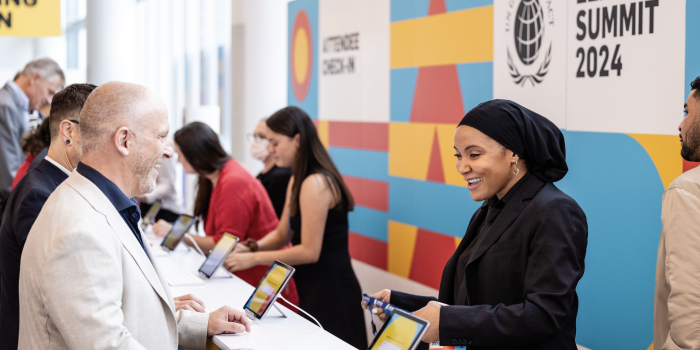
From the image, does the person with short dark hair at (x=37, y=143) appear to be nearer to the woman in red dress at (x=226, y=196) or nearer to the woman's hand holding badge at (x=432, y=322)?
the woman in red dress at (x=226, y=196)

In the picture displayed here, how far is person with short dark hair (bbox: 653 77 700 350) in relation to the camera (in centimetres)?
166

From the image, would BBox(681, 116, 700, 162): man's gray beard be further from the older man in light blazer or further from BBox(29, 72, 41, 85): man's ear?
BBox(29, 72, 41, 85): man's ear

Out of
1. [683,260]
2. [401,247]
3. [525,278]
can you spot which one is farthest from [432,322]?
[401,247]

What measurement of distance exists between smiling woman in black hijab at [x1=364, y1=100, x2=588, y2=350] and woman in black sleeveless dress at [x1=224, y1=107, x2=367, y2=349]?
135 centimetres

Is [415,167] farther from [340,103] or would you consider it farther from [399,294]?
[399,294]

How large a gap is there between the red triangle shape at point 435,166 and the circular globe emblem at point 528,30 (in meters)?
0.76

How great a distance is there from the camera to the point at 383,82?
13.1 feet

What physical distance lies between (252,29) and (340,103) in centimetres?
182

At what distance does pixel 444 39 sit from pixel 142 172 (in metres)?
2.21

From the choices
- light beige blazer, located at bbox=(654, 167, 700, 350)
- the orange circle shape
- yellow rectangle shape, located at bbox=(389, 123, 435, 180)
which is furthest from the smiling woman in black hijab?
the orange circle shape

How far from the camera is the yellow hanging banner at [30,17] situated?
456 centimetres

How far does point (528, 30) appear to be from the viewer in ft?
9.35

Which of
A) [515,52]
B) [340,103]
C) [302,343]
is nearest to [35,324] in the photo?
[302,343]

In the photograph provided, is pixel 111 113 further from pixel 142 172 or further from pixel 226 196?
pixel 226 196
